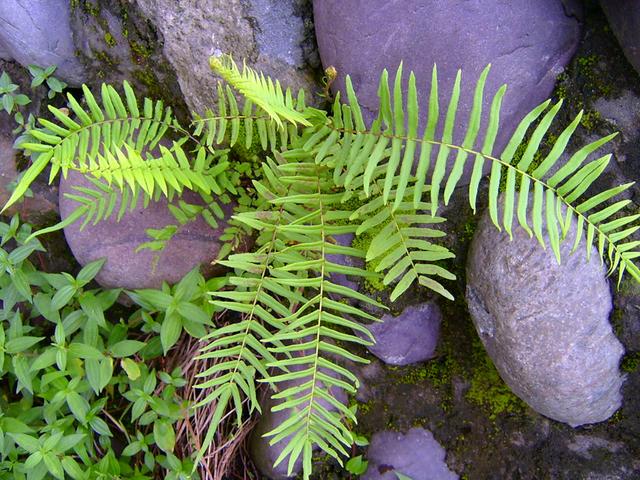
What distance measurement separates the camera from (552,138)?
219cm

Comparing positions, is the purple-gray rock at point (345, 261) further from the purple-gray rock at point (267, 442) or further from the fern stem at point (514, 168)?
the fern stem at point (514, 168)

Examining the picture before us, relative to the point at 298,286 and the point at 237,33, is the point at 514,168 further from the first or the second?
the point at 237,33

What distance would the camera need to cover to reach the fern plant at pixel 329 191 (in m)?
1.77

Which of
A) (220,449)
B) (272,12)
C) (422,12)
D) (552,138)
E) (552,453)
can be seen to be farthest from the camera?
(220,449)

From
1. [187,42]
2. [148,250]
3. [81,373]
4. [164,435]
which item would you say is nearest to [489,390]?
[164,435]

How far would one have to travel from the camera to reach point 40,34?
106 inches

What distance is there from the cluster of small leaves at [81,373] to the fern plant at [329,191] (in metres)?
0.36

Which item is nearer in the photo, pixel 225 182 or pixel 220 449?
pixel 225 182

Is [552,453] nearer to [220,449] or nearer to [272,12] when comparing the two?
[220,449]

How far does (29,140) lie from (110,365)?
3.76 feet

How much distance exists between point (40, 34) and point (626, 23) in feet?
7.81

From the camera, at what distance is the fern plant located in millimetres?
1769

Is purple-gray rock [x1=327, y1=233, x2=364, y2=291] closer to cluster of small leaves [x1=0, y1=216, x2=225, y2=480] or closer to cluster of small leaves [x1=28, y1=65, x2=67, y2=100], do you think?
cluster of small leaves [x1=0, y1=216, x2=225, y2=480]

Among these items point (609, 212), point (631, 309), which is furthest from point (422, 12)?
point (631, 309)
